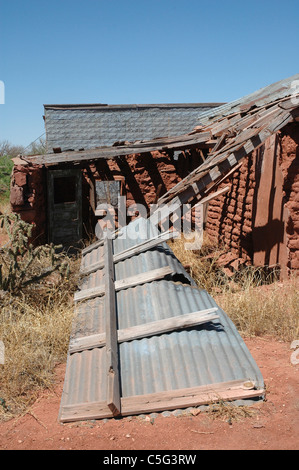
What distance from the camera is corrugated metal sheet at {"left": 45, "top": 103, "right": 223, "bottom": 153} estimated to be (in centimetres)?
1501

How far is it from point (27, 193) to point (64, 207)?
1907 mm

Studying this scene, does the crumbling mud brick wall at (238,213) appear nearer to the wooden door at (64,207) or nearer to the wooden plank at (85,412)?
the wooden door at (64,207)

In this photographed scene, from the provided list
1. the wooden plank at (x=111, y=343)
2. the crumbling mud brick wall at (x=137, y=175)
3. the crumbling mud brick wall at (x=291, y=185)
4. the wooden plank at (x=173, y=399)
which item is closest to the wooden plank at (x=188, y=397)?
the wooden plank at (x=173, y=399)

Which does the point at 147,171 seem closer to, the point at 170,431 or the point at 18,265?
the point at 18,265

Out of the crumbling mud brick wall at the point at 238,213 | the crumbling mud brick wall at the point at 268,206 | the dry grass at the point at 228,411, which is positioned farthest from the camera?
the crumbling mud brick wall at the point at 238,213

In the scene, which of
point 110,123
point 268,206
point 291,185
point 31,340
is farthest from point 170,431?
point 110,123

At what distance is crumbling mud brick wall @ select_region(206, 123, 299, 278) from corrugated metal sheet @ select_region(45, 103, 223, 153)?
768cm

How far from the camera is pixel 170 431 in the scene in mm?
3436

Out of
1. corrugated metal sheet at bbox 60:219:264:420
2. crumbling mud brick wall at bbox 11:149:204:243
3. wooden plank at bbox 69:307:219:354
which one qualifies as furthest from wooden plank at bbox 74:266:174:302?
crumbling mud brick wall at bbox 11:149:204:243

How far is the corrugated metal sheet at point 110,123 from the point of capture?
15008mm

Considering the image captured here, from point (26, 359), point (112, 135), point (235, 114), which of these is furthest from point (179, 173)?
point (26, 359)

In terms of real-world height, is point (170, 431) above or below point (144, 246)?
below

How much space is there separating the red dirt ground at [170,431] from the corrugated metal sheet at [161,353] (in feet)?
0.62

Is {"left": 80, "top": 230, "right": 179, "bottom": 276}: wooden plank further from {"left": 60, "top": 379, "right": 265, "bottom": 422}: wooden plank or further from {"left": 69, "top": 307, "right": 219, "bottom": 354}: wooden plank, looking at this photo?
{"left": 60, "top": 379, "right": 265, "bottom": 422}: wooden plank
